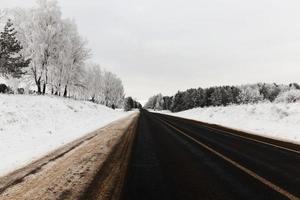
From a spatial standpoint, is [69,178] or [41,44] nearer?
[69,178]

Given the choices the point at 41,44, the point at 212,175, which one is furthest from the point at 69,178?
the point at 41,44

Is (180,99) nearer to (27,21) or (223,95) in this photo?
(223,95)

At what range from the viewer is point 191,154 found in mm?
9844

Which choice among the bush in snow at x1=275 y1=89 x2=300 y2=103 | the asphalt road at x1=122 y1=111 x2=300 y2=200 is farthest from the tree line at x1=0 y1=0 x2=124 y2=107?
the bush in snow at x1=275 y1=89 x2=300 y2=103

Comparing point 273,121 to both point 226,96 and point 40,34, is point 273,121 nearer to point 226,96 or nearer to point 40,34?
point 40,34

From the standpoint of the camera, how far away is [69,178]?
248 inches

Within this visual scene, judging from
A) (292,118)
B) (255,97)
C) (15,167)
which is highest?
(255,97)

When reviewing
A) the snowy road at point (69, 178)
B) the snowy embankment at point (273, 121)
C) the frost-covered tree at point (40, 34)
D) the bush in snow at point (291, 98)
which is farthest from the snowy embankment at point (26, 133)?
the bush in snow at point (291, 98)

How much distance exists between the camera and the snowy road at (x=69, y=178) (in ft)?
17.1

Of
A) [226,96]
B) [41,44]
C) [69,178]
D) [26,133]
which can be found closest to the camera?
[69,178]

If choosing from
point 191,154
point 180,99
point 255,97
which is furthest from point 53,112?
point 180,99

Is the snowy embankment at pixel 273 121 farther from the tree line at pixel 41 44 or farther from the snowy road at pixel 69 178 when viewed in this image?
the tree line at pixel 41 44

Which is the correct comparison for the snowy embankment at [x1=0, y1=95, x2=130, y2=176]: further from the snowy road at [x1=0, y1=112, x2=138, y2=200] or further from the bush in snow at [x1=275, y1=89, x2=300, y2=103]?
the bush in snow at [x1=275, y1=89, x2=300, y2=103]

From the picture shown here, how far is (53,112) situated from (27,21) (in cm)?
2066
